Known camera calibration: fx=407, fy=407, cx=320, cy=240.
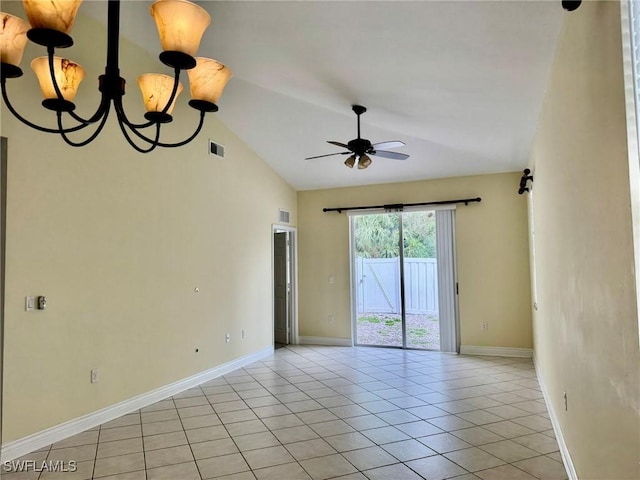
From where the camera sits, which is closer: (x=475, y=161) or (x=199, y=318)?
(x=199, y=318)

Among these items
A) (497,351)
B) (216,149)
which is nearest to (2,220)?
(216,149)

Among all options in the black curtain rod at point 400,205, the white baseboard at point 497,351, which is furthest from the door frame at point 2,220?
the white baseboard at point 497,351

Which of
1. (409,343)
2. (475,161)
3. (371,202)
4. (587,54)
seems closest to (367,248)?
(371,202)

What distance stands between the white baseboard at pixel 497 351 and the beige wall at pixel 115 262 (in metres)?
3.18


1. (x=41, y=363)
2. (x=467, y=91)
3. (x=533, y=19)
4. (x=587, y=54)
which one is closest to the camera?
(x=587, y=54)

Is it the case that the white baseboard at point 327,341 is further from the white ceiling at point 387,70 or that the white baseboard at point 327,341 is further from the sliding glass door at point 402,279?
the white ceiling at point 387,70

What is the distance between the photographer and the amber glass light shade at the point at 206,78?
200 cm

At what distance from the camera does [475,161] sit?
5.60m

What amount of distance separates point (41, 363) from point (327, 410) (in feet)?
7.79

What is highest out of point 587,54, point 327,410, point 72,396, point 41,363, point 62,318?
point 587,54

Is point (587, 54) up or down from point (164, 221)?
up

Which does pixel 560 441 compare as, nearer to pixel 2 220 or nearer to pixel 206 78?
pixel 206 78

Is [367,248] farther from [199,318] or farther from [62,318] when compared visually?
[62,318]

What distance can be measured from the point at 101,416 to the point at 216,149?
317 centimetres
